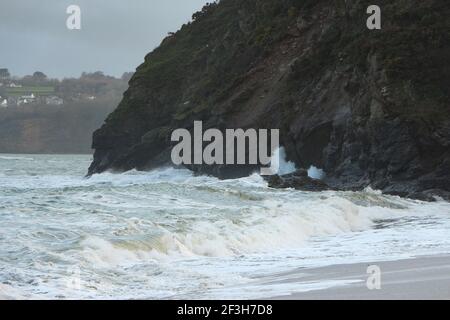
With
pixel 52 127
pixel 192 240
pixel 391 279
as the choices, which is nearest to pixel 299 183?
pixel 192 240

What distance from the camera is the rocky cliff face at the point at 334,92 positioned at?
28516 millimetres

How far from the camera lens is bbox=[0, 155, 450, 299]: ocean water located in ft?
32.6

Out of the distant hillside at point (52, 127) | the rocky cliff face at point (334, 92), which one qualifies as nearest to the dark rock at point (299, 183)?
the rocky cliff face at point (334, 92)

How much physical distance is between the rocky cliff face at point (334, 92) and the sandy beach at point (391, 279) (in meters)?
14.6

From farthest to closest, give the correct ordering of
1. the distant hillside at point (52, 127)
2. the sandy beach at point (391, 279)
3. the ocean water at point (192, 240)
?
the distant hillside at point (52, 127) < the ocean water at point (192, 240) < the sandy beach at point (391, 279)

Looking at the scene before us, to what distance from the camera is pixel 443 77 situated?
30.8 metres

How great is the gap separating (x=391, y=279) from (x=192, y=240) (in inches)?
194

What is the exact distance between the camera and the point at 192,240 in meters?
14.0

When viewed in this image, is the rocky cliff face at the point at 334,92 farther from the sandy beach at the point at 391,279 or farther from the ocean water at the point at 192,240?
the sandy beach at the point at 391,279

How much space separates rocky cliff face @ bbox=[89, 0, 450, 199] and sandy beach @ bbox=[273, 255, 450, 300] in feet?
48.0

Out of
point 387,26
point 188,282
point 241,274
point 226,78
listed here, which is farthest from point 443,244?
point 226,78

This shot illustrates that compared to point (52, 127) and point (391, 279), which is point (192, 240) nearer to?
point (391, 279)
